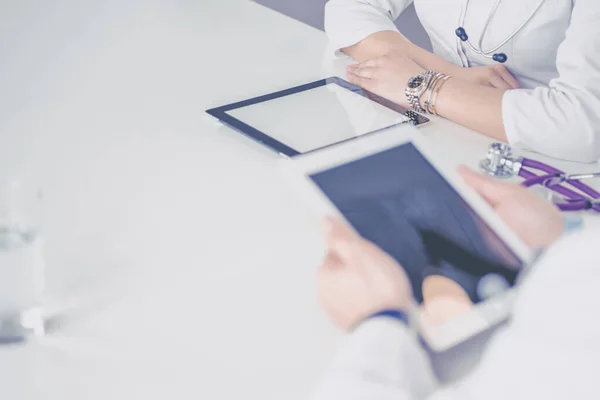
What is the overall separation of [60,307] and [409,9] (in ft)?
6.37

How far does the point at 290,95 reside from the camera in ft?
3.98

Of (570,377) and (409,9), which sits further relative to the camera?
(409,9)

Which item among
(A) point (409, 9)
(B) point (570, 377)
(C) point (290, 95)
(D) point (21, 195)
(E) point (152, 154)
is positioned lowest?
(B) point (570, 377)

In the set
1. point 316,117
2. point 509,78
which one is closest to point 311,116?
point 316,117

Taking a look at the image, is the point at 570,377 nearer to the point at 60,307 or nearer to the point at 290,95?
the point at 60,307

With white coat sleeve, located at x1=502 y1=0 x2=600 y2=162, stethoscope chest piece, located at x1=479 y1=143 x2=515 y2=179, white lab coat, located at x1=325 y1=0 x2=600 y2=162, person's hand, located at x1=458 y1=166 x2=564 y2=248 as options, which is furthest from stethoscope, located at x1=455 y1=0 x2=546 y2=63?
person's hand, located at x1=458 y1=166 x2=564 y2=248

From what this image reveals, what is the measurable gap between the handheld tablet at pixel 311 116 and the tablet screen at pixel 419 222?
8.0 inches

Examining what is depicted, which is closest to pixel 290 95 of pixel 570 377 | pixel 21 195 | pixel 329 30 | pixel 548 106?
pixel 329 30

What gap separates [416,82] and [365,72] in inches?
4.0

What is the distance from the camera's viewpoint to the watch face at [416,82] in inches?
48.7

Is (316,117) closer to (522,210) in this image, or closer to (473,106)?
(473,106)

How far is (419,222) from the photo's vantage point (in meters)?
0.82

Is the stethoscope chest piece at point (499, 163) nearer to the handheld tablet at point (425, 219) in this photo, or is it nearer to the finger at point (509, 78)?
the handheld tablet at point (425, 219)

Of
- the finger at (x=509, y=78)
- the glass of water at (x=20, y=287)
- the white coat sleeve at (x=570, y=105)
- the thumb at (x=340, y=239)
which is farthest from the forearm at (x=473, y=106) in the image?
the glass of water at (x=20, y=287)
